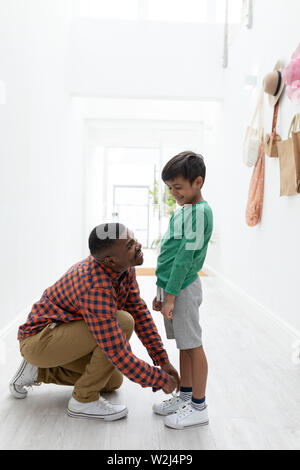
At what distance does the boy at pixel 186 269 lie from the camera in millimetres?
1305

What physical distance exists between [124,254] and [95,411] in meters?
0.50

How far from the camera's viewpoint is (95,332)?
1.25m

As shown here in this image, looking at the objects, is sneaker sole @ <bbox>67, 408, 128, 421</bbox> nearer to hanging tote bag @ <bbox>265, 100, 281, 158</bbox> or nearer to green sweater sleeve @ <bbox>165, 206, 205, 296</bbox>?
green sweater sleeve @ <bbox>165, 206, 205, 296</bbox>

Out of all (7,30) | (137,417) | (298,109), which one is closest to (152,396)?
(137,417)

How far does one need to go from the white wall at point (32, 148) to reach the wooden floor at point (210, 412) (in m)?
0.49

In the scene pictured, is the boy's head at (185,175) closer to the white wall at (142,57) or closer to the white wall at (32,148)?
the white wall at (32,148)

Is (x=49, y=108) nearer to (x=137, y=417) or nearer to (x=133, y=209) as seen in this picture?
(x=137, y=417)

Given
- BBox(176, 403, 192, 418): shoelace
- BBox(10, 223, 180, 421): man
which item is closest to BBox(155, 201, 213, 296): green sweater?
BBox(10, 223, 180, 421): man

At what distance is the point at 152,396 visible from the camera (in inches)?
61.8

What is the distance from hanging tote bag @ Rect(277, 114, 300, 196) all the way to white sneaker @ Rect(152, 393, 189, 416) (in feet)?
3.99

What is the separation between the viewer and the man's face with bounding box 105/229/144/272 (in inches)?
49.0

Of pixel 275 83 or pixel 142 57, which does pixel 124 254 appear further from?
pixel 142 57

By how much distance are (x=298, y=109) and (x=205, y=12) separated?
2.52m

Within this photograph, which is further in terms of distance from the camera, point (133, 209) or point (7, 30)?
point (133, 209)
